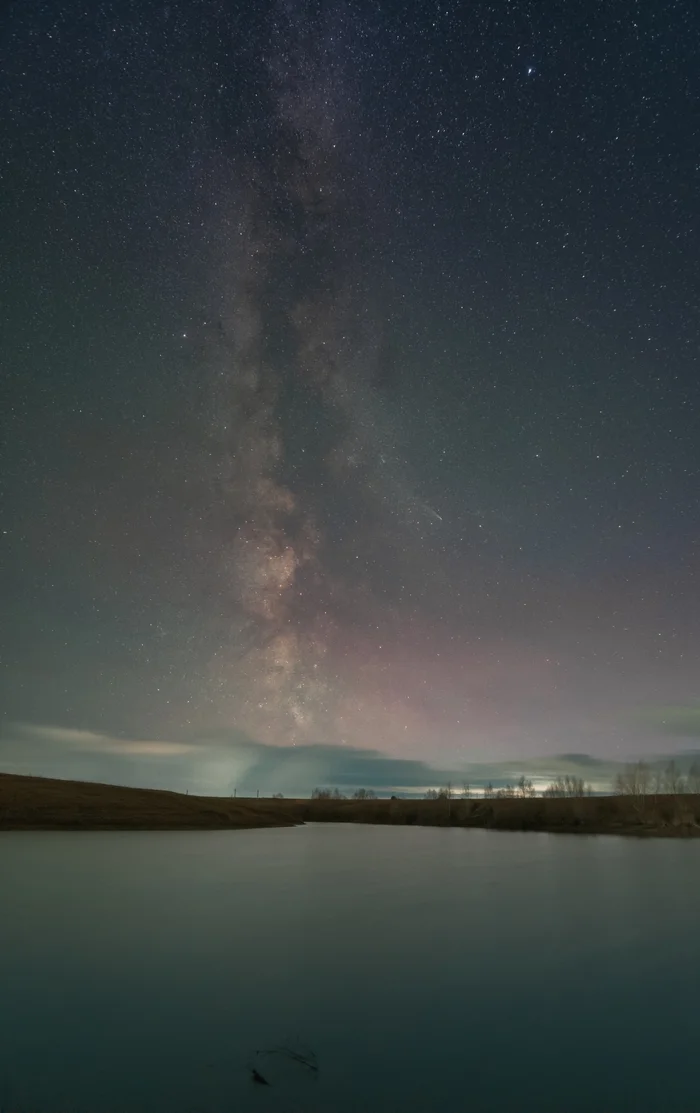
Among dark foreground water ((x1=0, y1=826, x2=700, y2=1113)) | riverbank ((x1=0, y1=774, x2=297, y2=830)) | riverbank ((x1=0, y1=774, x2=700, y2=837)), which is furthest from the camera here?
riverbank ((x1=0, y1=774, x2=700, y2=837))

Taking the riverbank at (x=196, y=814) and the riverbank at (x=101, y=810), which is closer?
the riverbank at (x=101, y=810)

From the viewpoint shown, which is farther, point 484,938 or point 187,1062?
point 484,938

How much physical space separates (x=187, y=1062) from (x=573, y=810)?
109686 mm

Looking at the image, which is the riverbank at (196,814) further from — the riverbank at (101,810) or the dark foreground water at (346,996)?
the dark foreground water at (346,996)

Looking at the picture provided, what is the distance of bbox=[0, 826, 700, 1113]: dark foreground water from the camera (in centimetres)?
1019

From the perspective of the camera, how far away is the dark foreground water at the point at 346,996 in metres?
10.2

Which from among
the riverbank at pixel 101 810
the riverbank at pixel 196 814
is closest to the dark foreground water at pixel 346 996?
the riverbank at pixel 101 810

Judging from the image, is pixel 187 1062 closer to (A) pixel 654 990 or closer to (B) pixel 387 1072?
(B) pixel 387 1072

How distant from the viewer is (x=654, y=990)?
653 inches

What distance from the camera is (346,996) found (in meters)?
15.1

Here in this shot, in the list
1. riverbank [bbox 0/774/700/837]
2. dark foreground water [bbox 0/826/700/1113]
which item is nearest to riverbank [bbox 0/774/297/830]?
riverbank [bbox 0/774/700/837]

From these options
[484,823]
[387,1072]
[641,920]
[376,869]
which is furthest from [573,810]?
[387,1072]

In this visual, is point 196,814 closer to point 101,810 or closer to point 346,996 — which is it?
point 101,810

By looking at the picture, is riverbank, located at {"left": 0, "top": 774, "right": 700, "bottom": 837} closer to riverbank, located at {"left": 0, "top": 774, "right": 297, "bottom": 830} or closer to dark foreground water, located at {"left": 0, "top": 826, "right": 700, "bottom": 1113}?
riverbank, located at {"left": 0, "top": 774, "right": 297, "bottom": 830}
